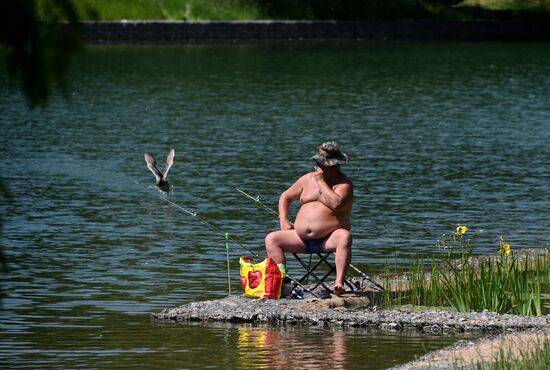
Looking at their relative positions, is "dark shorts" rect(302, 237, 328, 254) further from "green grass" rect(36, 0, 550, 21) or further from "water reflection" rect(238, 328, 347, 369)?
"green grass" rect(36, 0, 550, 21)

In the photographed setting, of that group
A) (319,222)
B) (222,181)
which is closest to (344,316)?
(319,222)

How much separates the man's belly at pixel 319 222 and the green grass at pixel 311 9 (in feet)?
198

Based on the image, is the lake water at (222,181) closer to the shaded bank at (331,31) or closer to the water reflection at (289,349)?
the water reflection at (289,349)

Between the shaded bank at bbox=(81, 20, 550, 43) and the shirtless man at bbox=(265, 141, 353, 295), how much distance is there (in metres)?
59.5

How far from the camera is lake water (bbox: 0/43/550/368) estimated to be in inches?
552

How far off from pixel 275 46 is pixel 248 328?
2290 inches

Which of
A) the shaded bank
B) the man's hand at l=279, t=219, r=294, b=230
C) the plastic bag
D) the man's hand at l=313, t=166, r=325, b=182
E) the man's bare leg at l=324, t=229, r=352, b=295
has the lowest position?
the plastic bag

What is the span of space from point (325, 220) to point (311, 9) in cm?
6514

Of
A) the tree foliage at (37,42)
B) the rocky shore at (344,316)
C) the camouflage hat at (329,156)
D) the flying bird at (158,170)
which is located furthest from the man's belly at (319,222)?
the flying bird at (158,170)

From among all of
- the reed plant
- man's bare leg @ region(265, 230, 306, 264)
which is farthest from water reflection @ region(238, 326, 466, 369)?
man's bare leg @ region(265, 230, 306, 264)

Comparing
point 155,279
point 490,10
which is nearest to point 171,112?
point 155,279

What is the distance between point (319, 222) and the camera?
14727mm

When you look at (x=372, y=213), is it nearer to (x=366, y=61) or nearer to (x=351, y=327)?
(x=351, y=327)

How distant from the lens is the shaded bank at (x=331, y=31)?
74500 mm
